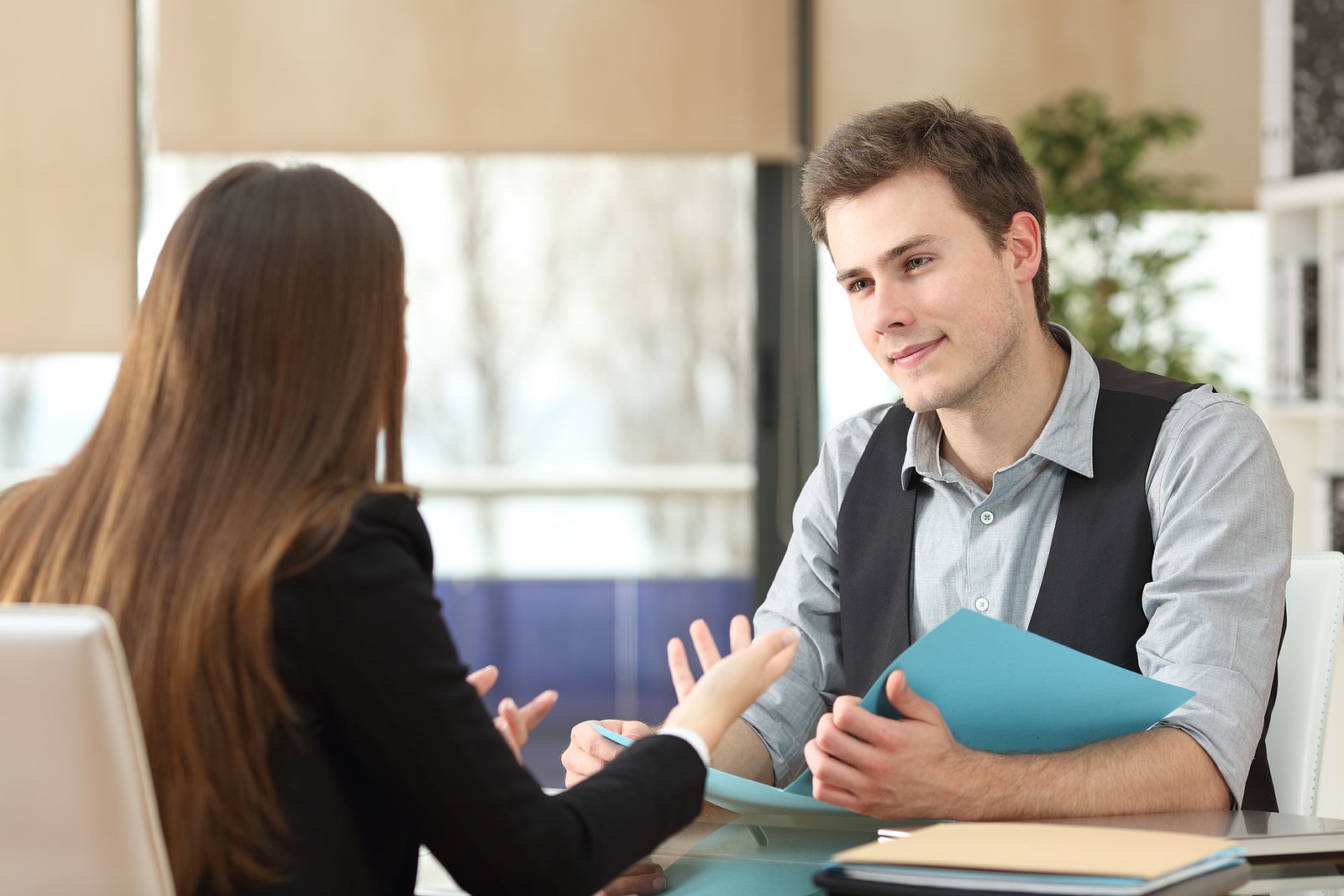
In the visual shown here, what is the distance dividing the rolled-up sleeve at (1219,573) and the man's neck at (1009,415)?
0.58ft

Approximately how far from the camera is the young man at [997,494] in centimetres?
140

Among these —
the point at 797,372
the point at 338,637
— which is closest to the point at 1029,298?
the point at 338,637

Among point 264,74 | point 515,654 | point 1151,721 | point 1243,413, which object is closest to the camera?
point 1151,721

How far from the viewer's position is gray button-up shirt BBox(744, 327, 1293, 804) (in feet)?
4.48

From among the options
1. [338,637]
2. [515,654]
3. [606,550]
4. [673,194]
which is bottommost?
[515,654]

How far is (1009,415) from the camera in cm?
169

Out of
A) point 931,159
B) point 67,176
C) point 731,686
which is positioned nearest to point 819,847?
point 731,686

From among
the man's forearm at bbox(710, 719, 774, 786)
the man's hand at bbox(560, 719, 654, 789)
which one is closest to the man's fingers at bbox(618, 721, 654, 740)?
the man's hand at bbox(560, 719, 654, 789)

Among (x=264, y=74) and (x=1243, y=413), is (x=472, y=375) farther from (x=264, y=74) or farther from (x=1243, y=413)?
(x=1243, y=413)

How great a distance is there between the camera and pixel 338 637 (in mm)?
896

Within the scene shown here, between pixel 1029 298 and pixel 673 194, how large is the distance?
14.4 feet

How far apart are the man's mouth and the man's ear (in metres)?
0.16

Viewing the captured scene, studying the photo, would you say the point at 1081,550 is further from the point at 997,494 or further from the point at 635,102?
the point at 635,102

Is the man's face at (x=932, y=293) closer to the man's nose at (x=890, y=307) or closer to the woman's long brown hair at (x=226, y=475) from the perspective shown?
the man's nose at (x=890, y=307)
